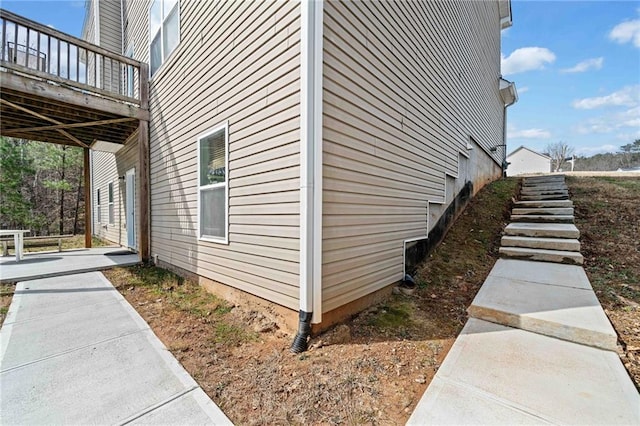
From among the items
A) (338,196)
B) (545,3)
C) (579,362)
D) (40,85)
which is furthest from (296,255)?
(545,3)

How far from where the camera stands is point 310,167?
102 inches

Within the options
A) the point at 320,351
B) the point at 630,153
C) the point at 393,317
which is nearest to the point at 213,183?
the point at 320,351

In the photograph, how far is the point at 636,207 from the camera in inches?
214

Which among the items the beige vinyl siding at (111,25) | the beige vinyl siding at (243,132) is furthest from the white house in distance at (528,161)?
the beige vinyl siding at (111,25)

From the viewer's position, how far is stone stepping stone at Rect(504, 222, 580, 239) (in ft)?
15.0

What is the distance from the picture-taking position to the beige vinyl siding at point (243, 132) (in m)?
2.84

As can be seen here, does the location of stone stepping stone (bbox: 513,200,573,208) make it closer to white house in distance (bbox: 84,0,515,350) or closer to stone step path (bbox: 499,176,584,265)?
stone step path (bbox: 499,176,584,265)

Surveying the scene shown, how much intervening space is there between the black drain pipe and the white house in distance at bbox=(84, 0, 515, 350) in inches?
1.0

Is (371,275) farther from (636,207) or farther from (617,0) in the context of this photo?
(617,0)

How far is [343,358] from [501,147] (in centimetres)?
1290

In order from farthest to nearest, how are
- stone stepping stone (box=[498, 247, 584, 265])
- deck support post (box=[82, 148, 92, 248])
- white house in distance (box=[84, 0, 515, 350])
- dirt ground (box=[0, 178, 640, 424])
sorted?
deck support post (box=[82, 148, 92, 248]), stone stepping stone (box=[498, 247, 584, 265]), white house in distance (box=[84, 0, 515, 350]), dirt ground (box=[0, 178, 640, 424])

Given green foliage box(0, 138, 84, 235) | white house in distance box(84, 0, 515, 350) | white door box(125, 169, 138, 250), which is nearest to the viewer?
white house in distance box(84, 0, 515, 350)

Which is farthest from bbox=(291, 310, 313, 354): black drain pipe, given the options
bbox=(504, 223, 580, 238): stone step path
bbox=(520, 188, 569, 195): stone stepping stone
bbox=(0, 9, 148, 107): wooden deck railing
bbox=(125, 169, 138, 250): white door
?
bbox=(520, 188, 569, 195): stone stepping stone

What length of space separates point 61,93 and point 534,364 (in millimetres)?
7689
